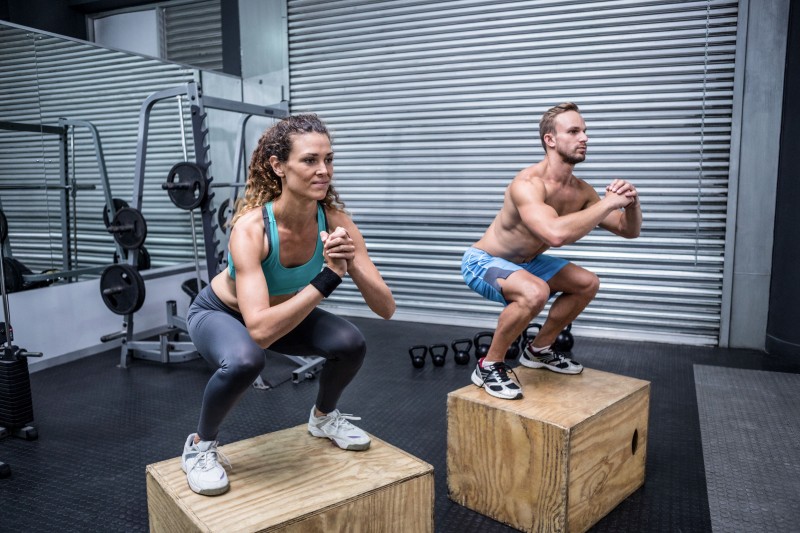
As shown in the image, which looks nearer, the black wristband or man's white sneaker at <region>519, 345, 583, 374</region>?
the black wristband

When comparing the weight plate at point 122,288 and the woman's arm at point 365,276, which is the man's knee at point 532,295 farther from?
the weight plate at point 122,288

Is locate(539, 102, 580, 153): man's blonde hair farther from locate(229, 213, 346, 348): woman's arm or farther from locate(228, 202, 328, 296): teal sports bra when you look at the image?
locate(229, 213, 346, 348): woman's arm

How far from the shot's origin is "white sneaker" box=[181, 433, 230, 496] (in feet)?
5.00

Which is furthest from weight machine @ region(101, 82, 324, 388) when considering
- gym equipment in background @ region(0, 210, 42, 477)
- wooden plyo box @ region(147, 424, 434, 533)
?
wooden plyo box @ region(147, 424, 434, 533)

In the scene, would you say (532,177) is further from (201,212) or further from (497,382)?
(201,212)

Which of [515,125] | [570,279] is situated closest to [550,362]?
[570,279]

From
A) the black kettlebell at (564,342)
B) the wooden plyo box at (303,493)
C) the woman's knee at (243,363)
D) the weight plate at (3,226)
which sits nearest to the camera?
the wooden plyo box at (303,493)

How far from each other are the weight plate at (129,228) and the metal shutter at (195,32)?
7.19 ft

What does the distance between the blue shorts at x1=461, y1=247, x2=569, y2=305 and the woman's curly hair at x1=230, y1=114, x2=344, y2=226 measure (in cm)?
76

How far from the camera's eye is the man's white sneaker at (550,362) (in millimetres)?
2361

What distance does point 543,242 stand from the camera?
240cm

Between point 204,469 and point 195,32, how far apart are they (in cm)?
481

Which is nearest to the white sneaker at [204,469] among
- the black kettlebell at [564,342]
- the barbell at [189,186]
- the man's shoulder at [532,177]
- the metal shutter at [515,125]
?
the man's shoulder at [532,177]

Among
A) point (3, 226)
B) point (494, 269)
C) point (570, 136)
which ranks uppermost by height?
point (570, 136)
